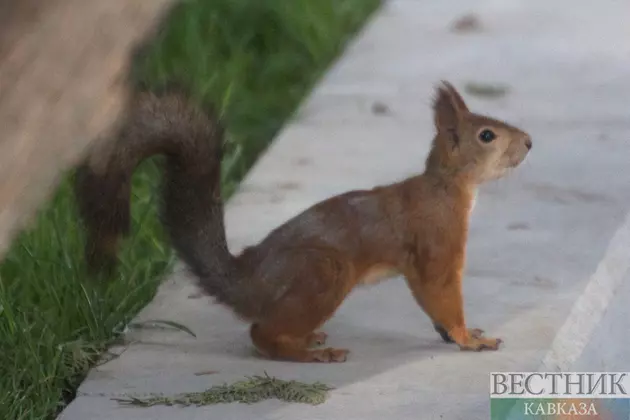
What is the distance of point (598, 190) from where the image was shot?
3.61 metres

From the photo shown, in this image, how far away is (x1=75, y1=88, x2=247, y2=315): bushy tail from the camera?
2.26 m

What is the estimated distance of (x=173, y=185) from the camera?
253 centimetres

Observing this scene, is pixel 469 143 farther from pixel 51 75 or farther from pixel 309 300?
pixel 51 75

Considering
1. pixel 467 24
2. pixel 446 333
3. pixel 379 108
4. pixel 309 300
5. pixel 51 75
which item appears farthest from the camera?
pixel 467 24

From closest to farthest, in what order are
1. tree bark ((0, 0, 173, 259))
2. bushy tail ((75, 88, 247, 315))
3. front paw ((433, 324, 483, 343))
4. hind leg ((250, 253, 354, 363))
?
1. tree bark ((0, 0, 173, 259))
2. bushy tail ((75, 88, 247, 315))
3. hind leg ((250, 253, 354, 363))
4. front paw ((433, 324, 483, 343))

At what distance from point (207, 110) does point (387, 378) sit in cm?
64

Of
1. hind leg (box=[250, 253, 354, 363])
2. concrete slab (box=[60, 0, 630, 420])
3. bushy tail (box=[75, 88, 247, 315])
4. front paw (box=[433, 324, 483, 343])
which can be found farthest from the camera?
front paw (box=[433, 324, 483, 343])

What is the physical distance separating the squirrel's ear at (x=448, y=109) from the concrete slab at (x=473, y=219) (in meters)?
0.47

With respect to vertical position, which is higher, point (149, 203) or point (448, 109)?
point (448, 109)

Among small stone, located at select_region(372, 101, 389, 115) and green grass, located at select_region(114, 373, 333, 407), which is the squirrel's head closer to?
green grass, located at select_region(114, 373, 333, 407)

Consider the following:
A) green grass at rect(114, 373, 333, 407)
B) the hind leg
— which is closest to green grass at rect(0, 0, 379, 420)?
green grass at rect(114, 373, 333, 407)

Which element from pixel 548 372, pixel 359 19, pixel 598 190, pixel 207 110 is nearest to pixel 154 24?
pixel 207 110

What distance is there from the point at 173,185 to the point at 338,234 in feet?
1.07

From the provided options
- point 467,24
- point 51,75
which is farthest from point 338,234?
point 467,24
